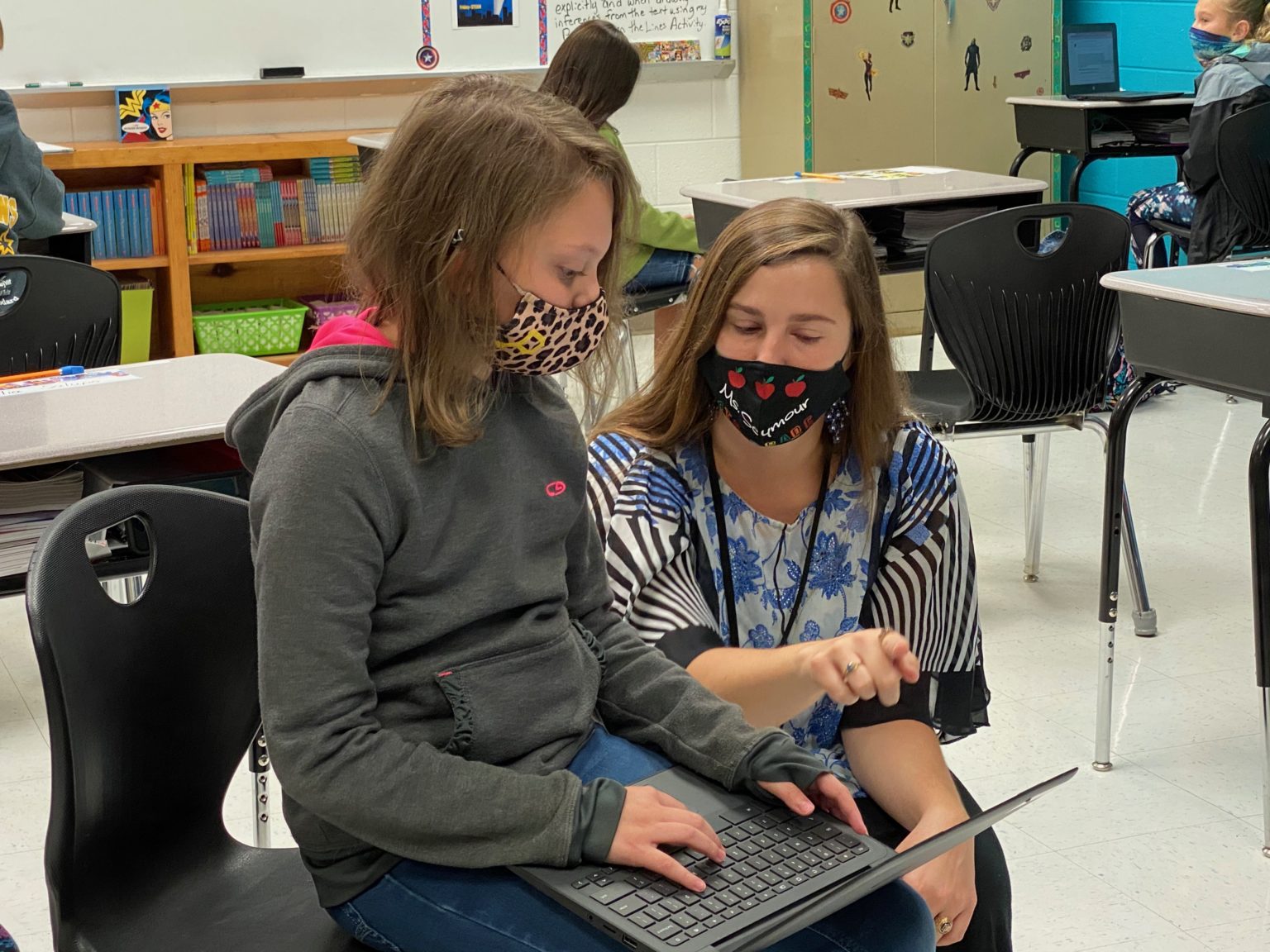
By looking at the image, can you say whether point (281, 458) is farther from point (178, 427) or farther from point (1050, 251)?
point (1050, 251)

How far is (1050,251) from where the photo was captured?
3021mm

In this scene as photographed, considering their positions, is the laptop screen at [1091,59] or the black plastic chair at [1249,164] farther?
the laptop screen at [1091,59]

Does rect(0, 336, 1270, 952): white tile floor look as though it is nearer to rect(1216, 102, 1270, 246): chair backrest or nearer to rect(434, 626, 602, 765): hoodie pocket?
rect(1216, 102, 1270, 246): chair backrest

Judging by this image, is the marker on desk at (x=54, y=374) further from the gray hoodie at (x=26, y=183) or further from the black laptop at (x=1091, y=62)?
the black laptop at (x=1091, y=62)

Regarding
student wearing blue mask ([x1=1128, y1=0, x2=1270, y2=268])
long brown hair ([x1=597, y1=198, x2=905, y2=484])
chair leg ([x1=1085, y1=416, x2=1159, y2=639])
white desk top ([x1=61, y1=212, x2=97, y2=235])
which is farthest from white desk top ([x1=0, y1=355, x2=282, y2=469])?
student wearing blue mask ([x1=1128, y1=0, x2=1270, y2=268])

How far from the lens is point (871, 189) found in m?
3.99

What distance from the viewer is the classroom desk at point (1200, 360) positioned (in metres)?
2.21

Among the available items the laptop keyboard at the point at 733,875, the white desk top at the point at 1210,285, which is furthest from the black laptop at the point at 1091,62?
the laptop keyboard at the point at 733,875

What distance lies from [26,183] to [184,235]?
1645mm

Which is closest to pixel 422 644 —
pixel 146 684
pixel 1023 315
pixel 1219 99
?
pixel 146 684

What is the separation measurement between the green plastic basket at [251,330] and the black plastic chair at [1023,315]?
112 inches

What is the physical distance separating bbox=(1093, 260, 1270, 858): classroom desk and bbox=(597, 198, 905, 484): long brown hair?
2.98 feet

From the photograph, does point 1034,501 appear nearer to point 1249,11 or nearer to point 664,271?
point 664,271

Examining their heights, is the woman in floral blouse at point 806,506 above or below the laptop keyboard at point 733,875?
above
